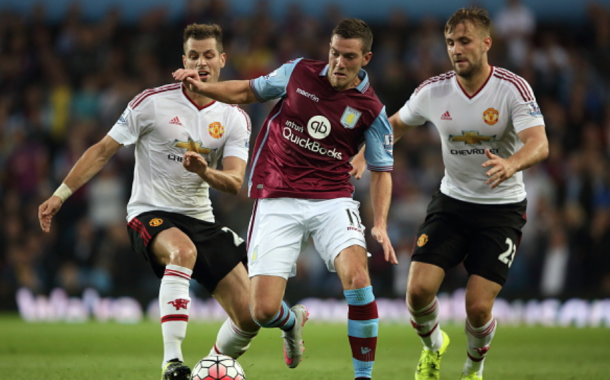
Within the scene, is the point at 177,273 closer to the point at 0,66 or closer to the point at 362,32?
the point at 362,32

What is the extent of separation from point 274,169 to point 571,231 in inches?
334

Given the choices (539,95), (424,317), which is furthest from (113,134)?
(539,95)

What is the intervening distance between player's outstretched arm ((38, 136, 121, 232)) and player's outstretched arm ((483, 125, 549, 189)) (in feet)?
10.2

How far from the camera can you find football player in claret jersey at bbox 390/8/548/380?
289 inches

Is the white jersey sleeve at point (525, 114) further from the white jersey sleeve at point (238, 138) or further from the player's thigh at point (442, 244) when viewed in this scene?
the white jersey sleeve at point (238, 138)

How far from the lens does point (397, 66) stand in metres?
16.8

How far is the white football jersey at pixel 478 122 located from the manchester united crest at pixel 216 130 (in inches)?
64.8

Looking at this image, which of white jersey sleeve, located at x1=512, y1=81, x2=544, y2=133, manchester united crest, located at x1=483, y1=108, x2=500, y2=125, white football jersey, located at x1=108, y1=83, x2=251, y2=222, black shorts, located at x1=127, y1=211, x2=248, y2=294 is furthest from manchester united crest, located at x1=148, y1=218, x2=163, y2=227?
white jersey sleeve, located at x1=512, y1=81, x2=544, y2=133

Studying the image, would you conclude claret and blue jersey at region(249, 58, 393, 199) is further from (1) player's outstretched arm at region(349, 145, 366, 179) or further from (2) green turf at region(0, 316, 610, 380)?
(2) green turf at region(0, 316, 610, 380)

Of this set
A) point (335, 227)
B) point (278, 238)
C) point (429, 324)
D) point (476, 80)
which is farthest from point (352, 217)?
point (476, 80)

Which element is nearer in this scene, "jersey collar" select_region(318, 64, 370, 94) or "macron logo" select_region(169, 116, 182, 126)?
"jersey collar" select_region(318, 64, 370, 94)

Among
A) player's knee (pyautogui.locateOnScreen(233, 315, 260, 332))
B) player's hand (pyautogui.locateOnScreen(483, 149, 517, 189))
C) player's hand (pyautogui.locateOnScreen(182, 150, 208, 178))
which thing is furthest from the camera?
player's knee (pyautogui.locateOnScreen(233, 315, 260, 332))

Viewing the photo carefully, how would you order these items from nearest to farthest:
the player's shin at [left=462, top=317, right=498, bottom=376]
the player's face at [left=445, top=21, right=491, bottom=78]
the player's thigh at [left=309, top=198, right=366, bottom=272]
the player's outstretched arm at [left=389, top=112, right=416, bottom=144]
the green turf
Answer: the player's thigh at [left=309, top=198, right=366, bottom=272] < the player's face at [left=445, top=21, right=491, bottom=78] < the player's shin at [left=462, top=317, right=498, bottom=376] < the player's outstretched arm at [left=389, top=112, right=416, bottom=144] < the green turf

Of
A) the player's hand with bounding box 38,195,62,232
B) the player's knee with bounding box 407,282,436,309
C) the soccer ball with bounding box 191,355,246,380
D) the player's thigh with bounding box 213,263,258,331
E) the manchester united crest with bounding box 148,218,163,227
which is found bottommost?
the soccer ball with bounding box 191,355,246,380
